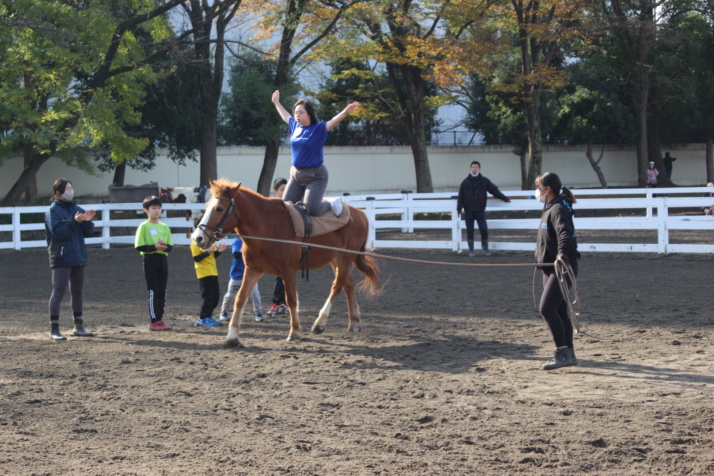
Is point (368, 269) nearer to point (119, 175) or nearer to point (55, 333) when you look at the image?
point (55, 333)

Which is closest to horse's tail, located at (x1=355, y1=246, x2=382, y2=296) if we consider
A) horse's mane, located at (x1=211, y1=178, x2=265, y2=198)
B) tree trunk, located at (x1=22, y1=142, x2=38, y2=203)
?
horse's mane, located at (x1=211, y1=178, x2=265, y2=198)

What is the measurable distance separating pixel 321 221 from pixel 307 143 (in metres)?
0.94

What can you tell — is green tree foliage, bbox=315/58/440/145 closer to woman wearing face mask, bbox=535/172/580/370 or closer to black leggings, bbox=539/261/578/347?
woman wearing face mask, bbox=535/172/580/370

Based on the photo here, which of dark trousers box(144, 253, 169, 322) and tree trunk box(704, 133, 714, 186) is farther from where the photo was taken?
tree trunk box(704, 133, 714, 186)

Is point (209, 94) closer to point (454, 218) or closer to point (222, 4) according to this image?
point (222, 4)

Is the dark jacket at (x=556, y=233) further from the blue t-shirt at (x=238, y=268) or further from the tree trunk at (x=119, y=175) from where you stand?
the tree trunk at (x=119, y=175)

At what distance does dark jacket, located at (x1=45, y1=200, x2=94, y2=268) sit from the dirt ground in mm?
949

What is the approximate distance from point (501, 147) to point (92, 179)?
21.5 m

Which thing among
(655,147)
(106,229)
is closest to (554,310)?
(106,229)

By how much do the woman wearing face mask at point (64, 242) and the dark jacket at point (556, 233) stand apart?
4876 millimetres

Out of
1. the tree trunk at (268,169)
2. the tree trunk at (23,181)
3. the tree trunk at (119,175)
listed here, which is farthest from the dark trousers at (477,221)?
the tree trunk at (119,175)

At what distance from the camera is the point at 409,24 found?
88.3 feet

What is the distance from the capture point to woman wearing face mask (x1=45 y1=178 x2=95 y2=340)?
28.7 ft

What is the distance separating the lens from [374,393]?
20.9ft
